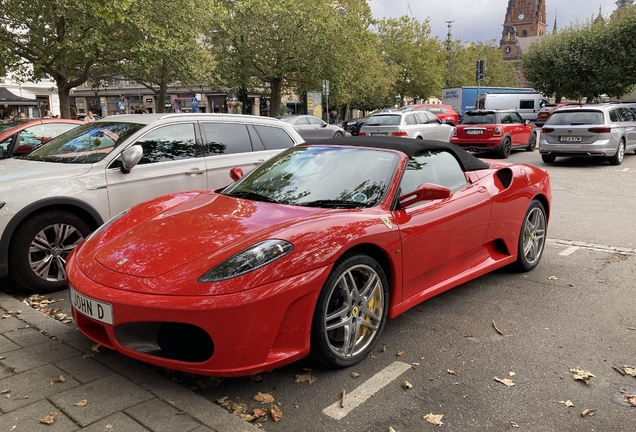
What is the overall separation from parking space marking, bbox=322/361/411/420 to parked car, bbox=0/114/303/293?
137cm

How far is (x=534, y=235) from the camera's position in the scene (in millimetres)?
5348

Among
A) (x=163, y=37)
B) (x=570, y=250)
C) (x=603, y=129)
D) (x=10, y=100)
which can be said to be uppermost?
(x=163, y=37)

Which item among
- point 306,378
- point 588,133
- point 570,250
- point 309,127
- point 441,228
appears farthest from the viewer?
point 309,127

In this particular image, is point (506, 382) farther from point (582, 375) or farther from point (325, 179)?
point (325, 179)

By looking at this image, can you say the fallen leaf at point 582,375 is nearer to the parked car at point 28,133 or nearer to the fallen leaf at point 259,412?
the fallen leaf at point 259,412

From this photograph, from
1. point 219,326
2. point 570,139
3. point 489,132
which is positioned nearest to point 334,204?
point 219,326

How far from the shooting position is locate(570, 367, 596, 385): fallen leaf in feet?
10.5

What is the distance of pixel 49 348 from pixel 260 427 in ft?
5.57

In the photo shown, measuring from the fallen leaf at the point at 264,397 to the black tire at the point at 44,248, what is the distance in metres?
2.72

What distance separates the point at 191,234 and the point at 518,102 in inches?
1480

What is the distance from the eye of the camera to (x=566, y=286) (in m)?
4.93

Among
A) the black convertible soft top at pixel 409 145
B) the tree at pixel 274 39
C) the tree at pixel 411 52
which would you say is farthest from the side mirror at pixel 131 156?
the tree at pixel 411 52

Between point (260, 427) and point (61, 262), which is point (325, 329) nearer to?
point (260, 427)

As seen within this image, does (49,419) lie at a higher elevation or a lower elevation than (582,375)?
higher
